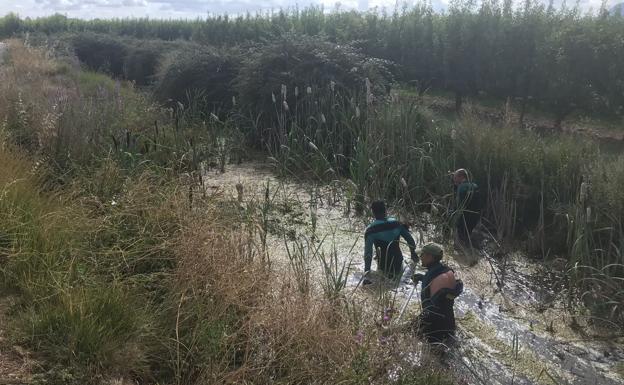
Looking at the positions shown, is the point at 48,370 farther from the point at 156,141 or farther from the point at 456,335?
the point at 156,141

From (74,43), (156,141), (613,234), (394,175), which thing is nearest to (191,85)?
(156,141)

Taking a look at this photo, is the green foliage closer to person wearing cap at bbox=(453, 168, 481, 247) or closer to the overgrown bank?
the overgrown bank

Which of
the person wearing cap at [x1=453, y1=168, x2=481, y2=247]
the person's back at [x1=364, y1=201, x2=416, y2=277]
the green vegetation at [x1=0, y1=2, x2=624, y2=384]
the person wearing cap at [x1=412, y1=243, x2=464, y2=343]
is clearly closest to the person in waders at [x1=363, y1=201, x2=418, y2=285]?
the person's back at [x1=364, y1=201, x2=416, y2=277]

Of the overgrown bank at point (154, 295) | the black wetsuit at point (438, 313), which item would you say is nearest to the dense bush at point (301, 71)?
the overgrown bank at point (154, 295)

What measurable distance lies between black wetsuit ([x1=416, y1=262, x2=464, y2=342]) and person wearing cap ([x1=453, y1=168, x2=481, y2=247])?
1.54 m

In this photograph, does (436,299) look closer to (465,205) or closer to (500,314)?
(500,314)

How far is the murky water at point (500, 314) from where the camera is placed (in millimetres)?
3492

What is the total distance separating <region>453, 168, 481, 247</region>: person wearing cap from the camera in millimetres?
5246

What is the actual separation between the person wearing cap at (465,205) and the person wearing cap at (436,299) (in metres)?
1.50

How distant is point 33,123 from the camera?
611 cm

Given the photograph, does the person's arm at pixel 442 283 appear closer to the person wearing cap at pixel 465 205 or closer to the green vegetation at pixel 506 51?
the person wearing cap at pixel 465 205

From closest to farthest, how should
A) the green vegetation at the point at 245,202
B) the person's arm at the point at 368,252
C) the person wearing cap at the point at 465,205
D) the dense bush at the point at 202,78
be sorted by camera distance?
the green vegetation at the point at 245,202 < the person's arm at the point at 368,252 < the person wearing cap at the point at 465,205 < the dense bush at the point at 202,78

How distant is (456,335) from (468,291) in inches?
31.6

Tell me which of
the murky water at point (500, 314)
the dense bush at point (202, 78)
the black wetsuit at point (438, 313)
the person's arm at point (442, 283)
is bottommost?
the murky water at point (500, 314)
